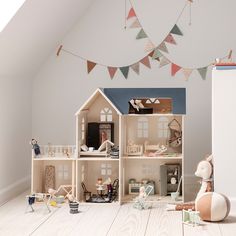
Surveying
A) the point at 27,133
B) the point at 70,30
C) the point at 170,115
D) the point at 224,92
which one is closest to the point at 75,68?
the point at 70,30

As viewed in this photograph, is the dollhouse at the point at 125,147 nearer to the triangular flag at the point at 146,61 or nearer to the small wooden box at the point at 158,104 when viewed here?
the small wooden box at the point at 158,104

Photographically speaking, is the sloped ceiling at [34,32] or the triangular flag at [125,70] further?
the triangular flag at [125,70]

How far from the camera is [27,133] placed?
4168mm

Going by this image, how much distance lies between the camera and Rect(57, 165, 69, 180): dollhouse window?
374cm

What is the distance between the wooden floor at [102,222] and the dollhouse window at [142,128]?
584mm

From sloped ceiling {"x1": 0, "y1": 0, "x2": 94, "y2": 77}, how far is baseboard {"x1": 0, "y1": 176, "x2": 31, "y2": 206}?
0.80m

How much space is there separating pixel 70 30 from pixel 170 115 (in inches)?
45.9

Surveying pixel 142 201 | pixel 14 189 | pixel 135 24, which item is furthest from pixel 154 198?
pixel 135 24

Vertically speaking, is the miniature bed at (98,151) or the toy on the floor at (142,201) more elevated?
the miniature bed at (98,151)

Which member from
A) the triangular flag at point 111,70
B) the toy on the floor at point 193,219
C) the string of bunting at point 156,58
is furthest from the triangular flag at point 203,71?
the toy on the floor at point 193,219

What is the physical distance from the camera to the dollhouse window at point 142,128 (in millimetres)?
3836

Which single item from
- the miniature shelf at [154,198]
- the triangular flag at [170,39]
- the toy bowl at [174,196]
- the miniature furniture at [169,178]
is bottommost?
the miniature shelf at [154,198]

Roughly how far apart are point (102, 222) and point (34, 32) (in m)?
1.40

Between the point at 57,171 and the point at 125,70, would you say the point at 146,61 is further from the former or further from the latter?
the point at 57,171
